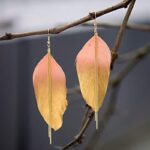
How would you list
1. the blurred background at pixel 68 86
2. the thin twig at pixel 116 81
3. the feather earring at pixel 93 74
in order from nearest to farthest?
1. the feather earring at pixel 93 74
2. the thin twig at pixel 116 81
3. the blurred background at pixel 68 86

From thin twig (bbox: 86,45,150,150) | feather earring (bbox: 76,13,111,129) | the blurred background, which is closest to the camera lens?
feather earring (bbox: 76,13,111,129)

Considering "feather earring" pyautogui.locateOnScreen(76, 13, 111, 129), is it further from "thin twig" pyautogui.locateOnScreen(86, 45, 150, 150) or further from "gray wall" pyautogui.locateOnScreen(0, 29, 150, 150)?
"gray wall" pyautogui.locateOnScreen(0, 29, 150, 150)

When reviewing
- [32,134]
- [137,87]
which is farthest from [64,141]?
[137,87]

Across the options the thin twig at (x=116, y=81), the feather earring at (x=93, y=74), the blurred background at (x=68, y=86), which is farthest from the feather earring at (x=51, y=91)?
the blurred background at (x=68, y=86)

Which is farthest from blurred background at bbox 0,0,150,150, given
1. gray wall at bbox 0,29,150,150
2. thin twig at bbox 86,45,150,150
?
thin twig at bbox 86,45,150,150

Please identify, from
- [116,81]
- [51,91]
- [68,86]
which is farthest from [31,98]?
[51,91]

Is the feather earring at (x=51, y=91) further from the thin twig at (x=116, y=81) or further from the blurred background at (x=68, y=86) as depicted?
the blurred background at (x=68, y=86)
